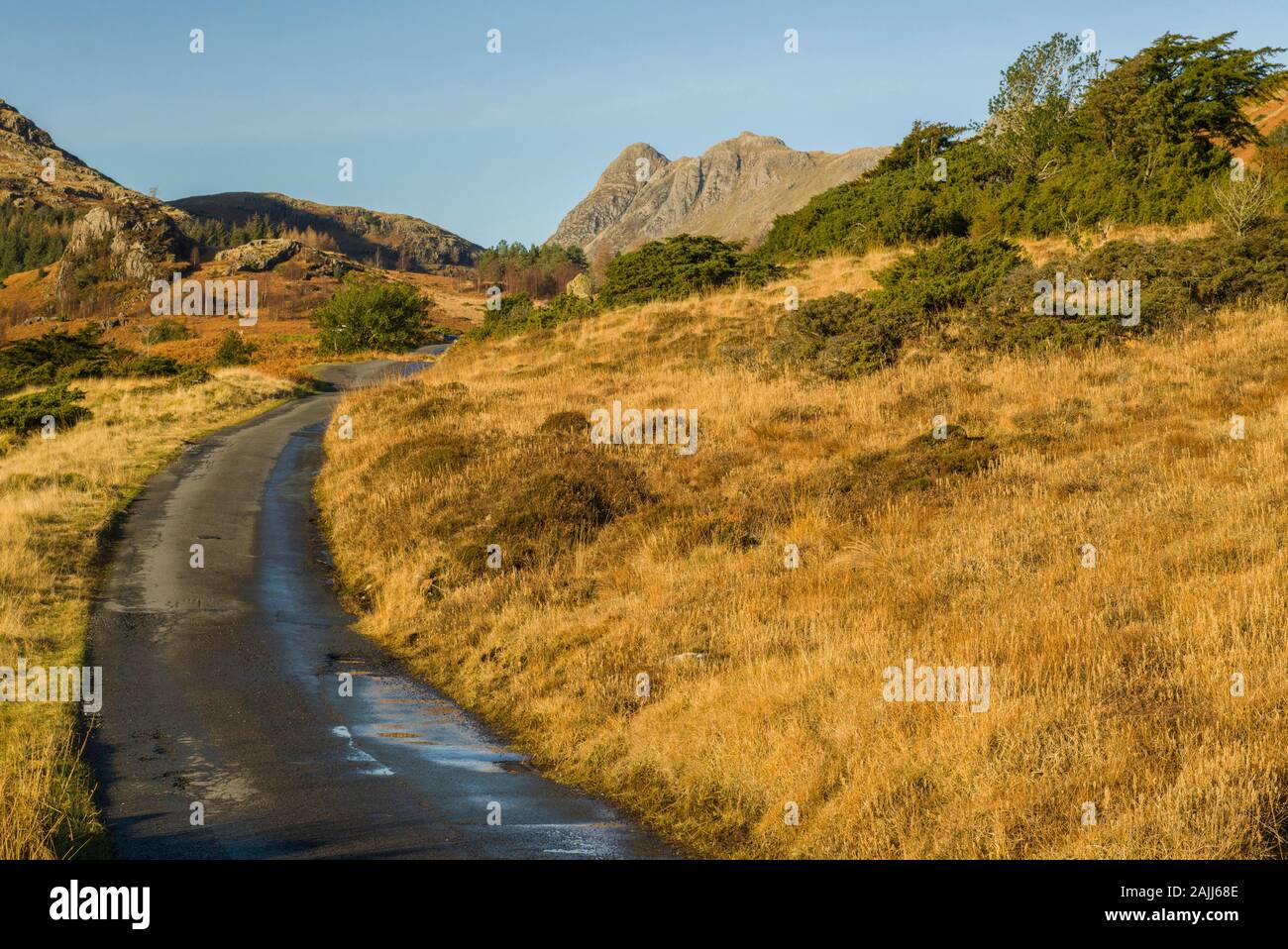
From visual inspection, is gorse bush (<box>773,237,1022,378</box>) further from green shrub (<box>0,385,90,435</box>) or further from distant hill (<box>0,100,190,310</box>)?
distant hill (<box>0,100,190,310</box>)

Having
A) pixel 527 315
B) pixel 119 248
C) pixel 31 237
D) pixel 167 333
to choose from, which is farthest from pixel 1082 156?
pixel 31 237

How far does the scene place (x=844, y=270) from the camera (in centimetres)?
3859

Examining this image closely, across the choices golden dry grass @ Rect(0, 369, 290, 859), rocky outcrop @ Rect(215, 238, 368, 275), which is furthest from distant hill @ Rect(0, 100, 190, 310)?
golden dry grass @ Rect(0, 369, 290, 859)

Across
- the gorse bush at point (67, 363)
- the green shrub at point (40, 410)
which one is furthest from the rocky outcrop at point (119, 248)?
the green shrub at point (40, 410)

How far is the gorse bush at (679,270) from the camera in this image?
4172cm

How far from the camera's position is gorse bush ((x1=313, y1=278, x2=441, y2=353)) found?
232 ft

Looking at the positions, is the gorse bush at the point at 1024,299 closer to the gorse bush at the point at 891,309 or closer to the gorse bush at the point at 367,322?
the gorse bush at the point at 891,309

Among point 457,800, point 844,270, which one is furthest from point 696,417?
point 844,270

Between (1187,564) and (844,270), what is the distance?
97.8 ft

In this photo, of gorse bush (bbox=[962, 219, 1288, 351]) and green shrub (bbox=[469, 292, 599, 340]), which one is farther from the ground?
green shrub (bbox=[469, 292, 599, 340])

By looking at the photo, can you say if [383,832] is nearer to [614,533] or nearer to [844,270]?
[614,533]

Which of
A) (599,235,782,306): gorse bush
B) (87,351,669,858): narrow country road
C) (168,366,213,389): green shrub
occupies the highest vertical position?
(599,235,782,306): gorse bush

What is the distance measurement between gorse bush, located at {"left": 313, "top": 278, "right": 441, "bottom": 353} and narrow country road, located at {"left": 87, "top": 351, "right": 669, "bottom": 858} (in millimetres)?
53535

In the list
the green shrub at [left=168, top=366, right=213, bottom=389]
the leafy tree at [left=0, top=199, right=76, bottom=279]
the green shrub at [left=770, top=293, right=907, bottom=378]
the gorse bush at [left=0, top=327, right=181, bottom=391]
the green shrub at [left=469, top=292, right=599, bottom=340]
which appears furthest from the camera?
the leafy tree at [left=0, top=199, right=76, bottom=279]
